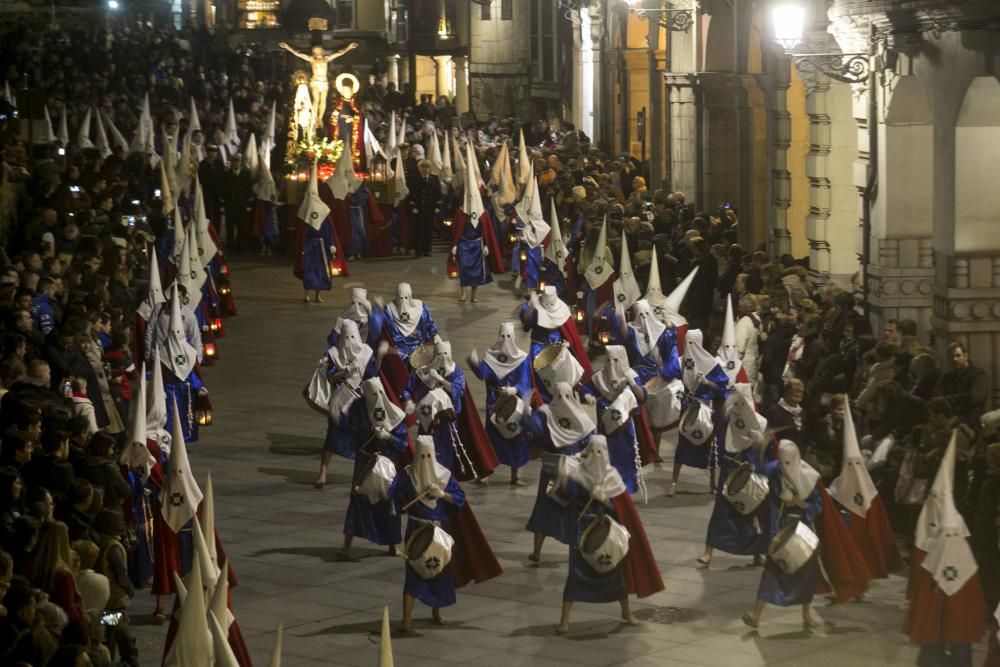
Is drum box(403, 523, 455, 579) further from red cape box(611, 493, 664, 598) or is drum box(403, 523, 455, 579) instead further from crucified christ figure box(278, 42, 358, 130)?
crucified christ figure box(278, 42, 358, 130)

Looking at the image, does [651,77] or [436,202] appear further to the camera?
[651,77]

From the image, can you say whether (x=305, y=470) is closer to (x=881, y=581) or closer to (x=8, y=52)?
(x=881, y=581)

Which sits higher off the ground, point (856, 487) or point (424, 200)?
point (424, 200)

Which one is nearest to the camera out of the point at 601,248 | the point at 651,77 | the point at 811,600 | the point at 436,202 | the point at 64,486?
the point at 64,486

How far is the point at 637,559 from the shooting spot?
15961 mm

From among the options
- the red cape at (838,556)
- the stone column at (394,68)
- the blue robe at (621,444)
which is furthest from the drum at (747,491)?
the stone column at (394,68)

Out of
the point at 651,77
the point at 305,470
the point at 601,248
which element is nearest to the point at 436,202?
the point at 651,77

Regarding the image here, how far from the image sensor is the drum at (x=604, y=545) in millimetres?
15539

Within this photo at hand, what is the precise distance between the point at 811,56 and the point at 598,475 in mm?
8077

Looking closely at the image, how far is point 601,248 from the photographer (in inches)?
A: 1069

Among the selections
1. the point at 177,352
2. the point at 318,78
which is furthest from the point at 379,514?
the point at 318,78

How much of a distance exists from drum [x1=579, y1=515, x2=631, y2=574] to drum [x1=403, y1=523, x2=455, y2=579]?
0.97 m

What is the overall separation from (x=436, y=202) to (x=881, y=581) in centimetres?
2025

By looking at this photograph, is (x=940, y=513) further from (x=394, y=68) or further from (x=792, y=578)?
(x=394, y=68)
